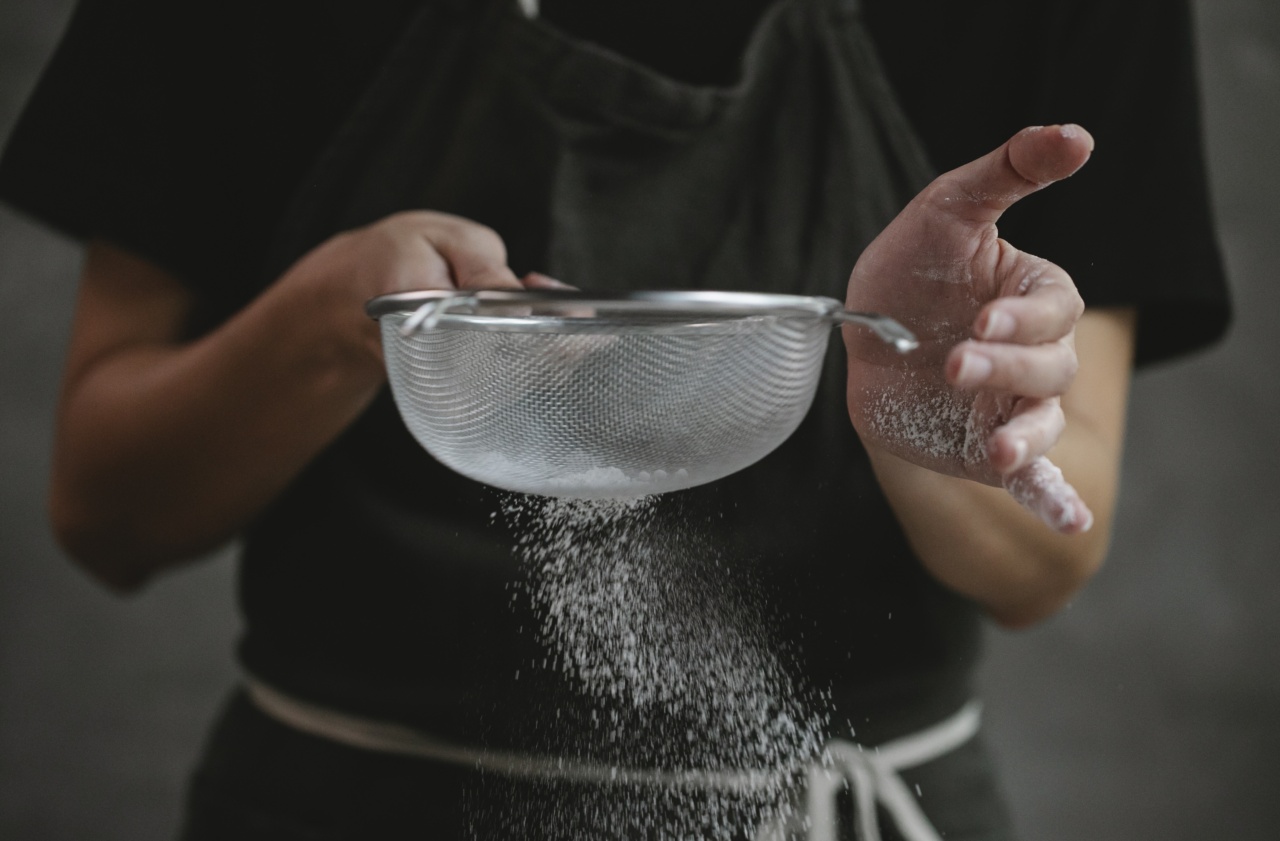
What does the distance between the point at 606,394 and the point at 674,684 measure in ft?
0.43

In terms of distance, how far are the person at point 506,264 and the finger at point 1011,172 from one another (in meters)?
0.10

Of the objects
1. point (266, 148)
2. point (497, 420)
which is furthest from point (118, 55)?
point (497, 420)

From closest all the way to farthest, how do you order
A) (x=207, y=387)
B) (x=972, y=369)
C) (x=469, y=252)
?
(x=972, y=369)
(x=469, y=252)
(x=207, y=387)

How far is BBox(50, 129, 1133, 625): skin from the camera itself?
26 cm

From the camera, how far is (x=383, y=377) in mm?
452

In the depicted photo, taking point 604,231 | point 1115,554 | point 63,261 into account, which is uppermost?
point 604,231

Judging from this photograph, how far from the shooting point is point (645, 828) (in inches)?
15.2

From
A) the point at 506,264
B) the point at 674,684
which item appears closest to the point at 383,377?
the point at 506,264

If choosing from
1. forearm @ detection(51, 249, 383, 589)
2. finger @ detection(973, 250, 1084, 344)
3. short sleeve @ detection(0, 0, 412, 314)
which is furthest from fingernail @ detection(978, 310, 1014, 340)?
short sleeve @ detection(0, 0, 412, 314)

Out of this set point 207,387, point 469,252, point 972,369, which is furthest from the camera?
point 207,387

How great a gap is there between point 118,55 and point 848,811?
513mm

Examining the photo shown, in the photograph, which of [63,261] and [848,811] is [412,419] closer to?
[848,811]

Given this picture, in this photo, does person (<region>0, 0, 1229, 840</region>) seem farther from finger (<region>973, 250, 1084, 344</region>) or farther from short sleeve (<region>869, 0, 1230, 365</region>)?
finger (<region>973, 250, 1084, 344</region>)

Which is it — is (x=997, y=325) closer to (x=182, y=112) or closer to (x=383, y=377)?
(x=383, y=377)
